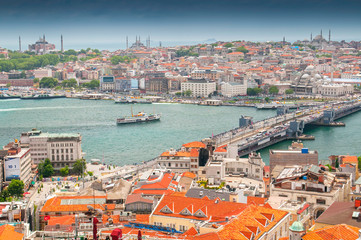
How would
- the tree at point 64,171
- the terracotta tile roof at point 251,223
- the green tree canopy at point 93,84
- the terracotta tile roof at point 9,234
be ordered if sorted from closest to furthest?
the terracotta tile roof at point 9,234 < the terracotta tile roof at point 251,223 < the tree at point 64,171 < the green tree canopy at point 93,84

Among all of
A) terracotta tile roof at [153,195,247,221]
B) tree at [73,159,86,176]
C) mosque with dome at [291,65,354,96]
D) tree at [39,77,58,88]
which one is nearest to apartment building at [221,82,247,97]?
mosque with dome at [291,65,354,96]

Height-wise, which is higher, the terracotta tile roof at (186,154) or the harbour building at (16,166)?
the terracotta tile roof at (186,154)

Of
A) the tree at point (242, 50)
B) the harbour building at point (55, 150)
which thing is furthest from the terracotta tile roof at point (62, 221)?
the tree at point (242, 50)

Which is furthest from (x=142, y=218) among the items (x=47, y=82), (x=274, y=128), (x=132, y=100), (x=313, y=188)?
(x=47, y=82)

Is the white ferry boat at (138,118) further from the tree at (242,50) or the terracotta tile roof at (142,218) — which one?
the tree at (242,50)

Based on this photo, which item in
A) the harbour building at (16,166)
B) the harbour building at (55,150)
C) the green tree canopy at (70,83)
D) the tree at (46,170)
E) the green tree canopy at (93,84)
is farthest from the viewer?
the green tree canopy at (70,83)

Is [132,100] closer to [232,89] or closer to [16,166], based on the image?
[232,89]

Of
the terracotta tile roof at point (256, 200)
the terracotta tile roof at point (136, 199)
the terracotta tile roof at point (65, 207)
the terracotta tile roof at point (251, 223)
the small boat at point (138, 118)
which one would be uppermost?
Result: the terracotta tile roof at point (251, 223)

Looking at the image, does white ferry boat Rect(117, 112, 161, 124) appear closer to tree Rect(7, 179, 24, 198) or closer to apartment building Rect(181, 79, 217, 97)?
apartment building Rect(181, 79, 217, 97)
